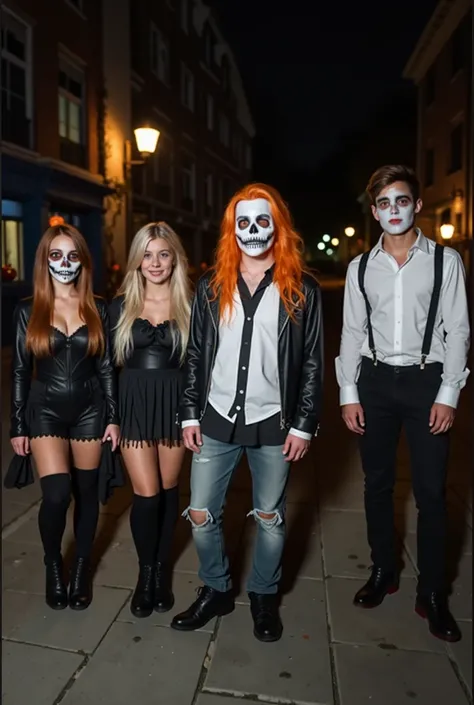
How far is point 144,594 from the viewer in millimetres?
3322

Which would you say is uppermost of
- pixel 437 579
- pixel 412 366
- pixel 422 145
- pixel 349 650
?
pixel 422 145

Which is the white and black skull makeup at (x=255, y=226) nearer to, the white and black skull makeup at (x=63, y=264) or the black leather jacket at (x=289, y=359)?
the black leather jacket at (x=289, y=359)

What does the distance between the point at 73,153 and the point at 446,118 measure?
45.4 ft

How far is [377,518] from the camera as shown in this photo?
342cm

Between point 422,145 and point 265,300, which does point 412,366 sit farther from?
point 422,145

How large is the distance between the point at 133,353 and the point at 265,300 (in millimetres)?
813

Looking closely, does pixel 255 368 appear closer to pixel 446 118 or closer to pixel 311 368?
pixel 311 368

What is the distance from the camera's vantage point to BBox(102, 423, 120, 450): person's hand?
335cm

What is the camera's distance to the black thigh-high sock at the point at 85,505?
3494 millimetres

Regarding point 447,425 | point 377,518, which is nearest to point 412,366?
point 447,425

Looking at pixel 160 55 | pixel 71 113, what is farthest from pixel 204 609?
pixel 160 55

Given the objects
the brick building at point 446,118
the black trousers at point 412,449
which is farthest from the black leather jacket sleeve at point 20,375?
the brick building at point 446,118

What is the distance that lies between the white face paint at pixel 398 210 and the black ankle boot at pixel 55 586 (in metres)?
2.49

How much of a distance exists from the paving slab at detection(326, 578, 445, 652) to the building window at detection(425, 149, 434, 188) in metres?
23.9
